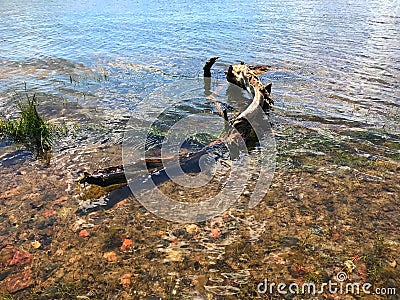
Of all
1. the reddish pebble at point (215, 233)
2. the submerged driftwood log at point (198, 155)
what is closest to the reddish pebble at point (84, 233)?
the submerged driftwood log at point (198, 155)

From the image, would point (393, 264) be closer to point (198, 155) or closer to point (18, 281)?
point (198, 155)

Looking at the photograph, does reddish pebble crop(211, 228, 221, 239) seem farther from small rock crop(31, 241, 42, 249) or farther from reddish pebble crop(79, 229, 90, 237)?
small rock crop(31, 241, 42, 249)

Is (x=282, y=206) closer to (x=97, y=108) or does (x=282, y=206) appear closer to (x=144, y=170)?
(x=144, y=170)

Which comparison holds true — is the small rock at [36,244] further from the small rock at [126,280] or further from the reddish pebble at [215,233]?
the reddish pebble at [215,233]

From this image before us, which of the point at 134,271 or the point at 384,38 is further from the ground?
the point at 384,38

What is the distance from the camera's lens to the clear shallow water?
12.6 metres

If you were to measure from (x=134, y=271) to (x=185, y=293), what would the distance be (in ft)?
3.12

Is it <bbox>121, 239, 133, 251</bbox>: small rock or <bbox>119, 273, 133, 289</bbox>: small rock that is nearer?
<bbox>119, 273, 133, 289</bbox>: small rock

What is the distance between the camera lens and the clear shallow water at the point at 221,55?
12562 mm

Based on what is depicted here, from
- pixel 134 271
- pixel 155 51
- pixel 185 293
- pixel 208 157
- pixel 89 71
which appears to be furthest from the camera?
pixel 155 51

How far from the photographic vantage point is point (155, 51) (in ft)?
68.0

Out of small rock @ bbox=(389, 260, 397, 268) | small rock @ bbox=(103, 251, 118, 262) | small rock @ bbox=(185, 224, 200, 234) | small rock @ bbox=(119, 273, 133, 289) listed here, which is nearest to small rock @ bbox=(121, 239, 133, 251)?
small rock @ bbox=(103, 251, 118, 262)

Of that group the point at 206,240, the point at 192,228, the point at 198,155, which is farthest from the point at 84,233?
the point at 198,155

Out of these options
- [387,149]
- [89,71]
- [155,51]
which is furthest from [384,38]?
Result: [89,71]
